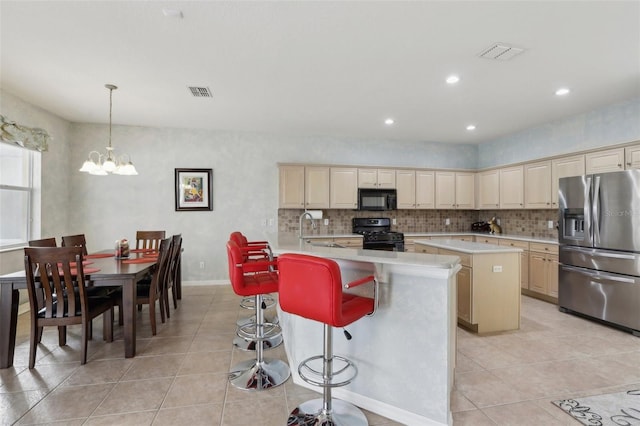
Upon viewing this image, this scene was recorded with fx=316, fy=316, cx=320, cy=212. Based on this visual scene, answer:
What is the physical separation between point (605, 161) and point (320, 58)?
3830 millimetres

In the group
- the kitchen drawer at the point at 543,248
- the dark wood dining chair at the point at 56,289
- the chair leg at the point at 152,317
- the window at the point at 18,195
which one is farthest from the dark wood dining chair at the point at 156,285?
the kitchen drawer at the point at 543,248

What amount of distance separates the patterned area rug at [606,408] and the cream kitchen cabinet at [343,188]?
3.95 metres

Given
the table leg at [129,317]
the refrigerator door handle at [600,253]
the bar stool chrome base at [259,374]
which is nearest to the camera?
the bar stool chrome base at [259,374]

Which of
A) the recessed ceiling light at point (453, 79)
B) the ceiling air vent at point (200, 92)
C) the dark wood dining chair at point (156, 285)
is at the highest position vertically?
the ceiling air vent at point (200, 92)

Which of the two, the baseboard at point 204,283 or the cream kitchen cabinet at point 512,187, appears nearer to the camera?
the cream kitchen cabinet at point 512,187

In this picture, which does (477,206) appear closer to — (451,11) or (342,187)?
(342,187)

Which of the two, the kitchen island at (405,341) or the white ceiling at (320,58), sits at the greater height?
the white ceiling at (320,58)

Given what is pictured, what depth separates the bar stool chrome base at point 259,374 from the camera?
237cm

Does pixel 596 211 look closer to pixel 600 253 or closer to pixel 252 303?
pixel 600 253

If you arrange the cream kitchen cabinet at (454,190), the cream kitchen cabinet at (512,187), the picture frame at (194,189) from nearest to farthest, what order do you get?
the cream kitchen cabinet at (512,187) < the picture frame at (194,189) < the cream kitchen cabinet at (454,190)

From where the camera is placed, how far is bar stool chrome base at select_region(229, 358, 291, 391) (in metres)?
2.37

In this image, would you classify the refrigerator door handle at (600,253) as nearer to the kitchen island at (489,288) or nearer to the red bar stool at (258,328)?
the kitchen island at (489,288)

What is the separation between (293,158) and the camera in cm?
575

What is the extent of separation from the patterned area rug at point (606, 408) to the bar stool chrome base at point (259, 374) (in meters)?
1.95
